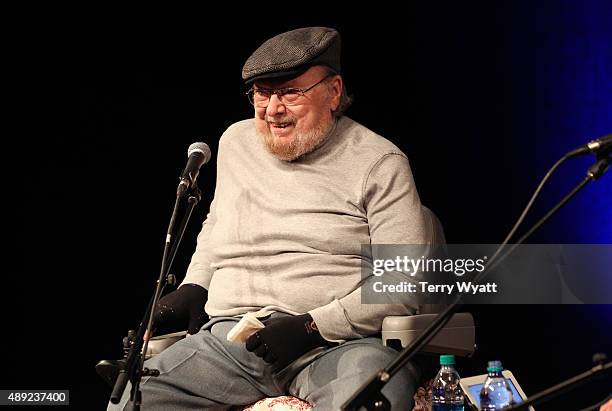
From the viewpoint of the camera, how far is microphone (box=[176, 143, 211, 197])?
2.30m

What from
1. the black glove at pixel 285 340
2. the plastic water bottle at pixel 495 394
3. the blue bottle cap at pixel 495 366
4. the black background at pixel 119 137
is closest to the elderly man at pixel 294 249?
the black glove at pixel 285 340

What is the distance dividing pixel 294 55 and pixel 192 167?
0.58m

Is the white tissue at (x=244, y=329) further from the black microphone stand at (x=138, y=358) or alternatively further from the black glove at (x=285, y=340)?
the black microphone stand at (x=138, y=358)

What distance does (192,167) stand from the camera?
237 centimetres

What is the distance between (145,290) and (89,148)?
2.17 feet

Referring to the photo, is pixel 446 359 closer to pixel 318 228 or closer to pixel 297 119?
pixel 318 228

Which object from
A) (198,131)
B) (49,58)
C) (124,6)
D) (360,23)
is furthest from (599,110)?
(49,58)

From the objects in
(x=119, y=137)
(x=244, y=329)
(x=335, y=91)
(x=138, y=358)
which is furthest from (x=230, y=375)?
(x=119, y=137)

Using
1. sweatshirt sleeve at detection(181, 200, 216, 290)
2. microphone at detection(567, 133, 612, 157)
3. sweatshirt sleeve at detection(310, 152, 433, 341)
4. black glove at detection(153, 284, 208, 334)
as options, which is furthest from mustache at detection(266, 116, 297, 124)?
microphone at detection(567, 133, 612, 157)

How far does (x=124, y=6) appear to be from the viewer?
3.72 m

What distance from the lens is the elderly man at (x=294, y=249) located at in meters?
2.46

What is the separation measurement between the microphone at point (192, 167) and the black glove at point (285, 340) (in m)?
0.45

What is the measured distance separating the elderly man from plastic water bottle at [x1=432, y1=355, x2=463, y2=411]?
0.22m
